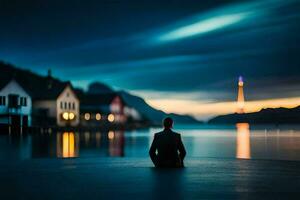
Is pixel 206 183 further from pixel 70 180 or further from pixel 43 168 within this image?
pixel 43 168

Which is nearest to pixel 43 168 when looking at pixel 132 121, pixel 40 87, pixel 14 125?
pixel 14 125

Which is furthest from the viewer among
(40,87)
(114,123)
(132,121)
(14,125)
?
(132,121)

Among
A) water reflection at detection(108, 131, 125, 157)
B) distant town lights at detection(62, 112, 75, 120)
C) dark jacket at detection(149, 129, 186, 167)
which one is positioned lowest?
water reflection at detection(108, 131, 125, 157)

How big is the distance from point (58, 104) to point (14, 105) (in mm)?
14289

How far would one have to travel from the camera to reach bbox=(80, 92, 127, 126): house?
402 ft

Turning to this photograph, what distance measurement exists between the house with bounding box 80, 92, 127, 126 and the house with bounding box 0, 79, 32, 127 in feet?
100

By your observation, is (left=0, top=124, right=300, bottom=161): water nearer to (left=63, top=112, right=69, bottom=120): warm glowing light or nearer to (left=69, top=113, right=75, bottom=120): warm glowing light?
(left=63, top=112, right=69, bottom=120): warm glowing light

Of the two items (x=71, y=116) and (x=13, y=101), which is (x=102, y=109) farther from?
(x=13, y=101)

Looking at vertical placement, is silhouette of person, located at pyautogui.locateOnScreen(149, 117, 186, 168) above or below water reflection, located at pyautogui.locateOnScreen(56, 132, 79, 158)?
above

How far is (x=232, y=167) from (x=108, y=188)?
22.6 feet

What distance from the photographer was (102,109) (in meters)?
129

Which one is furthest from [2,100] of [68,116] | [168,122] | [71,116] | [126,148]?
[168,122]

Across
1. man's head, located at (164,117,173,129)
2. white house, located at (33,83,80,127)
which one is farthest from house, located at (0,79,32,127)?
man's head, located at (164,117,173,129)

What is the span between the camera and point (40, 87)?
341 feet
